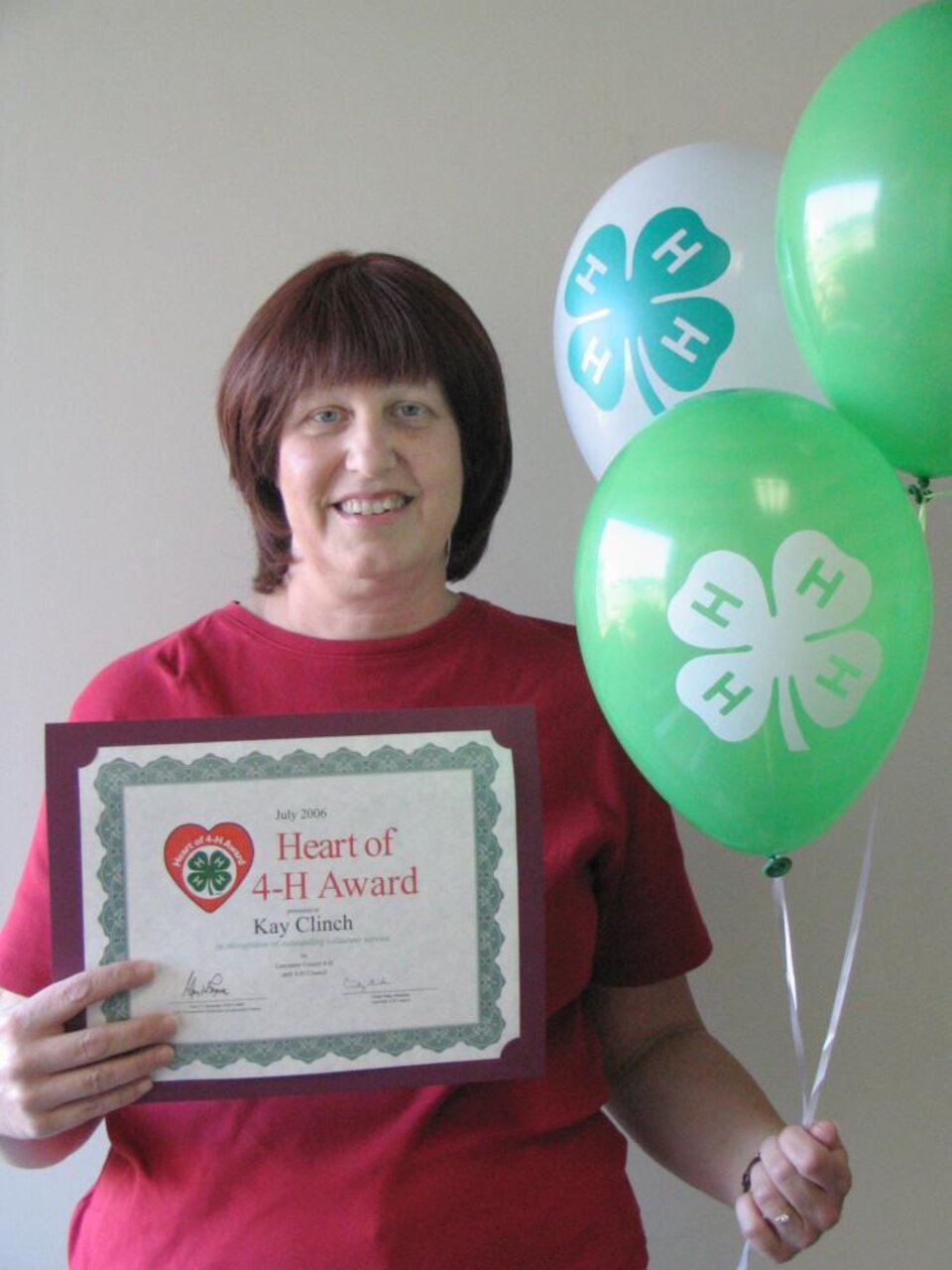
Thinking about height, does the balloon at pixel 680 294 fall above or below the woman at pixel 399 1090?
above

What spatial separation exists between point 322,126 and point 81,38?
295mm

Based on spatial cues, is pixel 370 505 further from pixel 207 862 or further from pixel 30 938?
pixel 30 938

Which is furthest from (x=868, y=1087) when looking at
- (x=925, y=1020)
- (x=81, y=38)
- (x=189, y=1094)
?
(x=81, y=38)

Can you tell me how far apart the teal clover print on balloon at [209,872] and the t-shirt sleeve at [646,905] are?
0.37 metres

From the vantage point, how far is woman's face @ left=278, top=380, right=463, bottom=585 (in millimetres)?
1151

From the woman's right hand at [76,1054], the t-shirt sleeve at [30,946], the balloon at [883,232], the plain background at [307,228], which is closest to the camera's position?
the balloon at [883,232]

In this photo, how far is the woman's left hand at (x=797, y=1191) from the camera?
100 centimetres

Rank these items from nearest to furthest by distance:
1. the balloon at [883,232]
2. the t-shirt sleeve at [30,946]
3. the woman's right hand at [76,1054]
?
the balloon at [883,232]
the woman's right hand at [76,1054]
the t-shirt sleeve at [30,946]

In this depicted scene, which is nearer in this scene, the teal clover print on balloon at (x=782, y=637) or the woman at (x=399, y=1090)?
the teal clover print on balloon at (x=782, y=637)

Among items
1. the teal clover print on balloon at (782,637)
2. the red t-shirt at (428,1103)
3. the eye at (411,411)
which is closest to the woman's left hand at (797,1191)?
the red t-shirt at (428,1103)

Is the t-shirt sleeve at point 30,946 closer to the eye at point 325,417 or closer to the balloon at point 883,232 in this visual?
the eye at point 325,417

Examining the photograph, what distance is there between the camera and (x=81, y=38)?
150 centimetres
